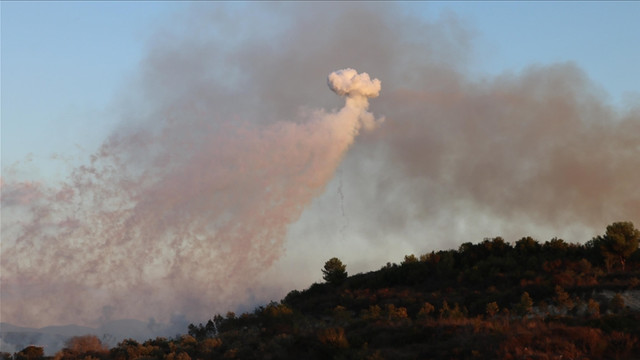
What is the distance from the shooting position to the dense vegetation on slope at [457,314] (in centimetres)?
2252

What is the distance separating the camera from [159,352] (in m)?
35.4

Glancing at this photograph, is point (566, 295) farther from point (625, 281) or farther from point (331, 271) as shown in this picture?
point (331, 271)

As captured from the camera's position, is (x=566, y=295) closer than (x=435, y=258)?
Yes

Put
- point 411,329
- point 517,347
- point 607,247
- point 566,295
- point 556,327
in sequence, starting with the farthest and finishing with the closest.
A: point 607,247 → point 566,295 → point 411,329 → point 556,327 → point 517,347

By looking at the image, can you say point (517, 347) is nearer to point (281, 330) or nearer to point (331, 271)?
point (281, 330)

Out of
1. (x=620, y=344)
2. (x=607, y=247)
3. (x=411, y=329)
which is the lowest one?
(x=620, y=344)

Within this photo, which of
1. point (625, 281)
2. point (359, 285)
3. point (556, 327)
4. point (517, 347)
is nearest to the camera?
point (517, 347)

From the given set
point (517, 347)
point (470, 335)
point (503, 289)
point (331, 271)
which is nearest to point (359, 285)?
point (331, 271)

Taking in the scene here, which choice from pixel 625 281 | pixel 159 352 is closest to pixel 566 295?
pixel 625 281

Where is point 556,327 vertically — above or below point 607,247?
below

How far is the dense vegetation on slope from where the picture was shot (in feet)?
73.9

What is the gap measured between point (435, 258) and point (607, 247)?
14356 millimetres

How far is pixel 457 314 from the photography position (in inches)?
1310

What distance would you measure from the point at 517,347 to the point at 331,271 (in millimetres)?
36055
